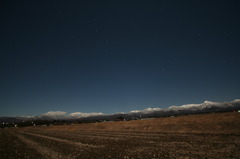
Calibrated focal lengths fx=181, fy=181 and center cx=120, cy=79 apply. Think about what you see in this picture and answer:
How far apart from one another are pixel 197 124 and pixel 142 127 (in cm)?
2232

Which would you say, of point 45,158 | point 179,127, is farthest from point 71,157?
point 179,127

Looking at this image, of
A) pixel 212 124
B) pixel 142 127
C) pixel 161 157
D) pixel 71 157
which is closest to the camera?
pixel 161 157

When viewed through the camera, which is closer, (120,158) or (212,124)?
(120,158)

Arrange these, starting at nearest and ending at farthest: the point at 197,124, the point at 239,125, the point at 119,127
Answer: the point at 239,125 < the point at 197,124 < the point at 119,127

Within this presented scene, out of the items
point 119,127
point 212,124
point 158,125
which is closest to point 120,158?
point 212,124

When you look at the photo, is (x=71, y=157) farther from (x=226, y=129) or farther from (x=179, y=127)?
(x=179, y=127)

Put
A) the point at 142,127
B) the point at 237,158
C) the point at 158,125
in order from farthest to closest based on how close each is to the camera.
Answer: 1. the point at 142,127
2. the point at 158,125
3. the point at 237,158

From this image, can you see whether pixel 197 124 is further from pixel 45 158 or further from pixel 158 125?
pixel 45 158

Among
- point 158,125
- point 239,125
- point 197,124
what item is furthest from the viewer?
point 158,125

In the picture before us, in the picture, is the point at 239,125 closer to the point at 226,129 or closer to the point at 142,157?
the point at 226,129

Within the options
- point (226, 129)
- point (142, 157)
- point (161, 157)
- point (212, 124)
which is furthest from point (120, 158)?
point (212, 124)

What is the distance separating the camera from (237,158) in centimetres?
1739

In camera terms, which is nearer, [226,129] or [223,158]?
[223,158]

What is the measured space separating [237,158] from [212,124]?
2877 centimetres
